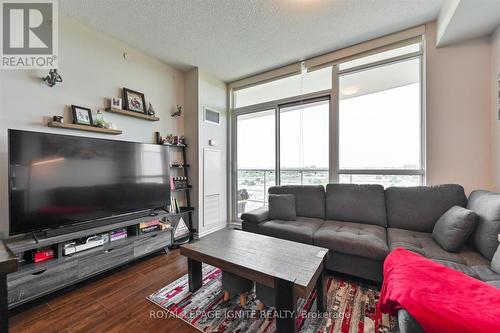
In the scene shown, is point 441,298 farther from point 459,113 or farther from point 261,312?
point 459,113

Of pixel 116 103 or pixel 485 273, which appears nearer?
pixel 485 273

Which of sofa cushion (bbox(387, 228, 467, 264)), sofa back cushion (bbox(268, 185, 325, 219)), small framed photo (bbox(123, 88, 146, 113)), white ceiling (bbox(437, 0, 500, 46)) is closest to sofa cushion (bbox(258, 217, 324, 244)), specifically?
sofa back cushion (bbox(268, 185, 325, 219))

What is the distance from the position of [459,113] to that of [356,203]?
1.50 meters

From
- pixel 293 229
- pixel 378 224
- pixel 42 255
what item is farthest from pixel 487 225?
pixel 42 255

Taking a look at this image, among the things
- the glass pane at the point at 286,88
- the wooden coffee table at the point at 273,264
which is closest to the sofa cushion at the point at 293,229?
the wooden coffee table at the point at 273,264

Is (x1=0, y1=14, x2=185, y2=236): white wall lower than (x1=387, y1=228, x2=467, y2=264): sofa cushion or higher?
higher

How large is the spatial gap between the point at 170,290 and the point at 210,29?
9.28 ft

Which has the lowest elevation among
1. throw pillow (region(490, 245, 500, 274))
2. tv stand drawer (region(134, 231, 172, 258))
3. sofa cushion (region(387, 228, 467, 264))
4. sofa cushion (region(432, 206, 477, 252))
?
tv stand drawer (region(134, 231, 172, 258))

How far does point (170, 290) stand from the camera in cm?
186

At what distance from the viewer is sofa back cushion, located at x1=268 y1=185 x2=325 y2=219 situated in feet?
8.90

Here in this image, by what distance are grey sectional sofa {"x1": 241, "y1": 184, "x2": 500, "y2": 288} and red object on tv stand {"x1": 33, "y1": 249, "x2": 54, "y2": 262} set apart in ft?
6.24

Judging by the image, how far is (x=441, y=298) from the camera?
1020mm

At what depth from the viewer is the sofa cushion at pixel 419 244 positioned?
158cm

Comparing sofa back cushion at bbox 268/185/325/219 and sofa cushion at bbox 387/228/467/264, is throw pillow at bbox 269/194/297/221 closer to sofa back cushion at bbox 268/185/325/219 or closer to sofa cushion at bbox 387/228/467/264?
sofa back cushion at bbox 268/185/325/219
